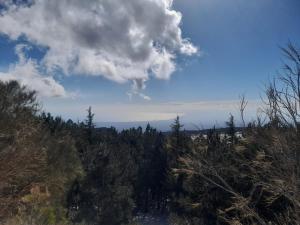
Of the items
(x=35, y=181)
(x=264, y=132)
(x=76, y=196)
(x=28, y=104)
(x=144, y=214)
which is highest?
(x=28, y=104)

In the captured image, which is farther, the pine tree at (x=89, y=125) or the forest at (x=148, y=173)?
the pine tree at (x=89, y=125)

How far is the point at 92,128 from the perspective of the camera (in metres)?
45.0

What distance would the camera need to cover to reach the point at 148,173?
150 ft

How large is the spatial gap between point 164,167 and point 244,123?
39.4 metres

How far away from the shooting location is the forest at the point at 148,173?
18.9 feet

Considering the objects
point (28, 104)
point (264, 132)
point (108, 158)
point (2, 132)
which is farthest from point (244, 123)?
point (108, 158)

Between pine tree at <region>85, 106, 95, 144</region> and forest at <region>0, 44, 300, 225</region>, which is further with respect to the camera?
pine tree at <region>85, 106, 95, 144</region>

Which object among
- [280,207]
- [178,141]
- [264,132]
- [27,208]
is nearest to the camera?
[264,132]

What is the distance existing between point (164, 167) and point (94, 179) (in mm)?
14321

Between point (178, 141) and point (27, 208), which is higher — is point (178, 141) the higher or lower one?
the higher one

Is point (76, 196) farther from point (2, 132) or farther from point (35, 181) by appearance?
point (2, 132)

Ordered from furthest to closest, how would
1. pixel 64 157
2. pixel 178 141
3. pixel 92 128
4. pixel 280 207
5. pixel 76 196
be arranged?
pixel 92 128
pixel 178 141
pixel 76 196
pixel 64 157
pixel 280 207

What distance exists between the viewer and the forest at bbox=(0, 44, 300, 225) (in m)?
5.76

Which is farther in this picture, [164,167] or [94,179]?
[164,167]
